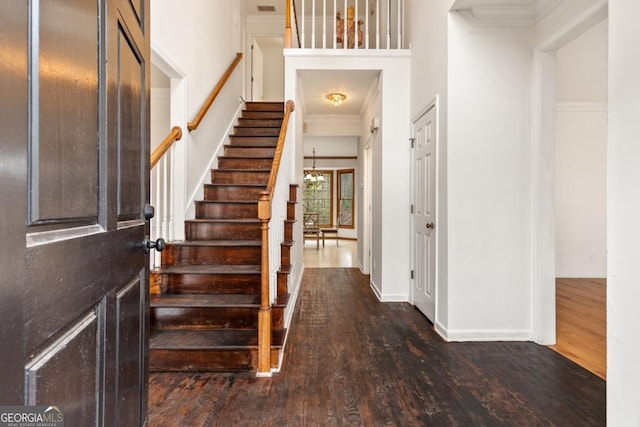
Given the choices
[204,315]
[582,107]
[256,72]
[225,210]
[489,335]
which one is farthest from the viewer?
[256,72]

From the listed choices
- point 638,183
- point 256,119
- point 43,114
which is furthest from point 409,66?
point 43,114

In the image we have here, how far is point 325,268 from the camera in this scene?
6109mm

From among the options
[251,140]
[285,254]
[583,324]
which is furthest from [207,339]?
[583,324]

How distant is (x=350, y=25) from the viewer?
5.07 meters

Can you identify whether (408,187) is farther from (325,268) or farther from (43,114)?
(43,114)

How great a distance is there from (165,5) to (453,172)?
273 centimetres

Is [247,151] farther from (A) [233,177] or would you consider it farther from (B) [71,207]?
(B) [71,207]

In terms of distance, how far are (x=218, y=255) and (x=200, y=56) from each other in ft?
7.34

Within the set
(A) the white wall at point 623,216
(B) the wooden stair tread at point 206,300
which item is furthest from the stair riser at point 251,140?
(A) the white wall at point 623,216

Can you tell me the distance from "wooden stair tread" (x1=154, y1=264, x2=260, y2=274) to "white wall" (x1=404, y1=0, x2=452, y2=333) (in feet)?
5.06

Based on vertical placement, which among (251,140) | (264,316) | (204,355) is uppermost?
(251,140)

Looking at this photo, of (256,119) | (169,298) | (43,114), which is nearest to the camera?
(43,114)

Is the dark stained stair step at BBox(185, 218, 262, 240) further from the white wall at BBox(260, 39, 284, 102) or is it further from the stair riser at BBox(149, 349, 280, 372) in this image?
the white wall at BBox(260, 39, 284, 102)

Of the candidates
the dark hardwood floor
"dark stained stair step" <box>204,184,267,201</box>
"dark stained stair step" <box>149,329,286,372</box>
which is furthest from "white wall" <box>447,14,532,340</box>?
"dark stained stair step" <box>204,184,267,201</box>
